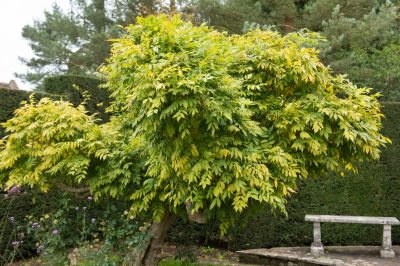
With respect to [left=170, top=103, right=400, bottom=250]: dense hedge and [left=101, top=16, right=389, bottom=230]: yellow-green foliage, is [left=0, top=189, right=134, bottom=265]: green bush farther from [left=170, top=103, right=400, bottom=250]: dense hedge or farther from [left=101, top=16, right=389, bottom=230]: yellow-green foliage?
[left=170, top=103, right=400, bottom=250]: dense hedge

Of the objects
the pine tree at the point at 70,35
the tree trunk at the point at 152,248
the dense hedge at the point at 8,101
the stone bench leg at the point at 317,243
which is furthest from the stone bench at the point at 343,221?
the pine tree at the point at 70,35

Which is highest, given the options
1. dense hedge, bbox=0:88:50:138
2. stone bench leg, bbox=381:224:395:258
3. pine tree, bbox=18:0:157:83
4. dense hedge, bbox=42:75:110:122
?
pine tree, bbox=18:0:157:83

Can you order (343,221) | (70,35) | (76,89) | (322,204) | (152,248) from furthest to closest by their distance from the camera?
(70,35), (322,204), (343,221), (76,89), (152,248)

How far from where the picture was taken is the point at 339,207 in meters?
7.33

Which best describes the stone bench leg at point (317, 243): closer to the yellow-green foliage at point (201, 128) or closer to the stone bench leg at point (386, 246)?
the stone bench leg at point (386, 246)

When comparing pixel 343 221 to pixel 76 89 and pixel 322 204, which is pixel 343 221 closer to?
pixel 322 204

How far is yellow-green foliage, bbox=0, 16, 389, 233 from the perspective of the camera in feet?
10.2

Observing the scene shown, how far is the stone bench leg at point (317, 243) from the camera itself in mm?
6476

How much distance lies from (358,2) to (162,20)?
366 inches

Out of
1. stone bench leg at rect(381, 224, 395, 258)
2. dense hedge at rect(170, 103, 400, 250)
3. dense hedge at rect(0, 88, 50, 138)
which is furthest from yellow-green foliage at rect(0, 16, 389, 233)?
stone bench leg at rect(381, 224, 395, 258)

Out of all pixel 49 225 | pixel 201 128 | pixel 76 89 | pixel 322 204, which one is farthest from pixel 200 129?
pixel 322 204

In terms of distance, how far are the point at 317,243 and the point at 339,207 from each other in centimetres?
110

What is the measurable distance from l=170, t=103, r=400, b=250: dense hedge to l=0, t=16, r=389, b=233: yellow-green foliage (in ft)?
9.69

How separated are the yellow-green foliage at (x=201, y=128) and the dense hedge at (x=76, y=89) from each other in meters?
2.33
